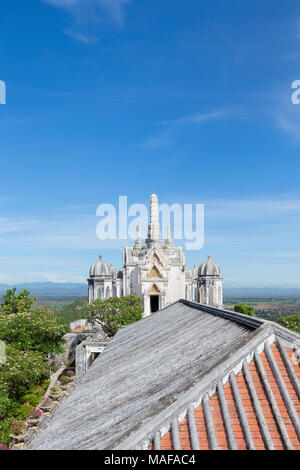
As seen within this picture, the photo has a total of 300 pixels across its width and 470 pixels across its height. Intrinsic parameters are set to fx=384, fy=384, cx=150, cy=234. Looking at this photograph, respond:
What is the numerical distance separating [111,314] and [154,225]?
679 inches

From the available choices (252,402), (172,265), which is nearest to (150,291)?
(172,265)

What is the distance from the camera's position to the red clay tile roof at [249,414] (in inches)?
214

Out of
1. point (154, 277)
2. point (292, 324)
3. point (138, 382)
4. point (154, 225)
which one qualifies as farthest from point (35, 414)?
point (154, 225)

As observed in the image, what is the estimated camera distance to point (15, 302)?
39750 mm

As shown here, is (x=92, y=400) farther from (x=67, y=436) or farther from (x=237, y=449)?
(x=237, y=449)

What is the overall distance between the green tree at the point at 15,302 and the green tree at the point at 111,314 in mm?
7581

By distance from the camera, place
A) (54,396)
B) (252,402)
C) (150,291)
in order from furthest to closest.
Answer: (150,291), (54,396), (252,402)

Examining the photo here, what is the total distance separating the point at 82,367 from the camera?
29906 mm

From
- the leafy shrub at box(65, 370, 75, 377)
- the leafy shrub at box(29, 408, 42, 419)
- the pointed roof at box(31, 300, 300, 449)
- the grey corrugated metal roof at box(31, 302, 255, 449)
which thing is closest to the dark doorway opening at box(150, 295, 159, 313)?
the leafy shrub at box(65, 370, 75, 377)

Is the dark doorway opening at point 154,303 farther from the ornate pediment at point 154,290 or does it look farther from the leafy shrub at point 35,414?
the leafy shrub at point 35,414

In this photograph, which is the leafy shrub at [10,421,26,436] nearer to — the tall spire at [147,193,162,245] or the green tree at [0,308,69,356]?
the green tree at [0,308,69,356]

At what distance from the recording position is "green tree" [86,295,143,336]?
34.2 meters
